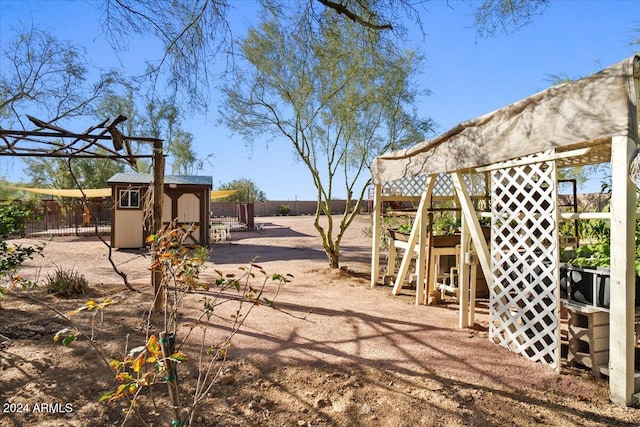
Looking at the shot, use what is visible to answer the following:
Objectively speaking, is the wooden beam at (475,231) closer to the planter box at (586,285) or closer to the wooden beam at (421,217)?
the planter box at (586,285)

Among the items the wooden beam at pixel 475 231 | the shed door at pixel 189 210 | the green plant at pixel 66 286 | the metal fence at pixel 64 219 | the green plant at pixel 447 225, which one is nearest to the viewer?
the wooden beam at pixel 475 231

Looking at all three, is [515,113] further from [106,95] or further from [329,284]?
[106,95]

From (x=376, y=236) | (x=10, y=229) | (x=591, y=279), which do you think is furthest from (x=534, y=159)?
(x=10, y=229)

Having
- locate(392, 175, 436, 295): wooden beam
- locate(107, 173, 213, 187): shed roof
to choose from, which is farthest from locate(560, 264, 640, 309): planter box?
locate(107, 173, 213, 187): shed roof

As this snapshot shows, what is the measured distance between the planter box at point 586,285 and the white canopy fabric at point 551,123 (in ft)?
3.61

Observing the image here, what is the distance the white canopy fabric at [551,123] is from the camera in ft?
9.45

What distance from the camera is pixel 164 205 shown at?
15.0 meters

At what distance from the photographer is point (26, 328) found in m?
4.53

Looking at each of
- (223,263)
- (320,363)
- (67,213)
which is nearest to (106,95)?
(223,263)

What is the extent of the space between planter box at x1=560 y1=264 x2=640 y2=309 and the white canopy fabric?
110 centimetres

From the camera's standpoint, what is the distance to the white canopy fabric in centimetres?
288

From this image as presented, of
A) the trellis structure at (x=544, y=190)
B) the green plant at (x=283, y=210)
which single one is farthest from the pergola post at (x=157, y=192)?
the green plant at (x=283, y=210)

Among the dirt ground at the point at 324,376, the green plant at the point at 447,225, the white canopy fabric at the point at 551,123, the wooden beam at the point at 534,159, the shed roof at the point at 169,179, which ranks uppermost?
A: the shed roof at the point at 169,179

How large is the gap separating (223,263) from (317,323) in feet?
22.5
